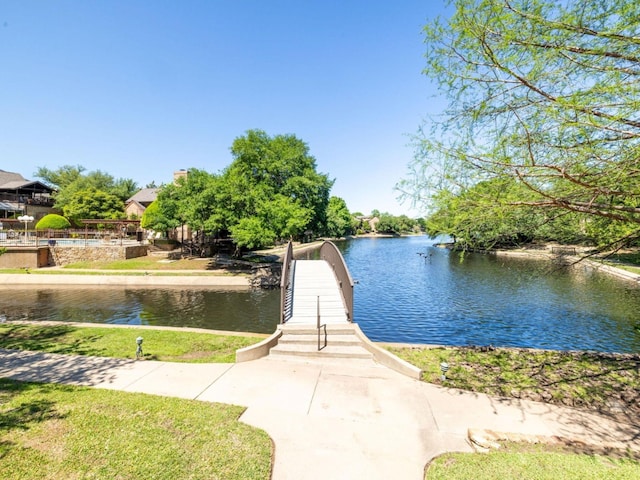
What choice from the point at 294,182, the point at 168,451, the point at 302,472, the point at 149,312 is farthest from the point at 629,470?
the point at 294,182

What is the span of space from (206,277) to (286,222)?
773cm

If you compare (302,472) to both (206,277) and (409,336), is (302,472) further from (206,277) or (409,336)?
(206,277)

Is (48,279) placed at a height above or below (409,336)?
above

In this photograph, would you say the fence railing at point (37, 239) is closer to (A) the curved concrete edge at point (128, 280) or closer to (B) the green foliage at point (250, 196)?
(A) the curved concrete edge at point (128, 280)

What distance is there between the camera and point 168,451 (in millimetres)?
4480

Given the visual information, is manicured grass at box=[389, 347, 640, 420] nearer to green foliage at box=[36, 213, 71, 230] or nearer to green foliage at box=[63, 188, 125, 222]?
green foliage at box=[36, 213, 71, 230]

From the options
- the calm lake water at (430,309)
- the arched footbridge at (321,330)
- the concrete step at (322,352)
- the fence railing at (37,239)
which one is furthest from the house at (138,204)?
the concrete step at (322,352)

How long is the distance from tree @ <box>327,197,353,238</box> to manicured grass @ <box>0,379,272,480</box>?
62510mm

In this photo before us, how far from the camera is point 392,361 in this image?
8.01 meters

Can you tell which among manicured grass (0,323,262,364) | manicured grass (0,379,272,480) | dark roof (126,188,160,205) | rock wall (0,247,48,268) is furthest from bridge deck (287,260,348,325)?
dark roof (126,188,160,205)

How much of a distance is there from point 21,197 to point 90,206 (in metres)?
11.7

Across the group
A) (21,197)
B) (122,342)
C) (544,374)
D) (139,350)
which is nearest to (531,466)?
(544,374)

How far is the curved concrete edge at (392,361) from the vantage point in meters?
7.44

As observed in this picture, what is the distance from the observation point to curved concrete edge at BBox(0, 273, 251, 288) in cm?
2354
